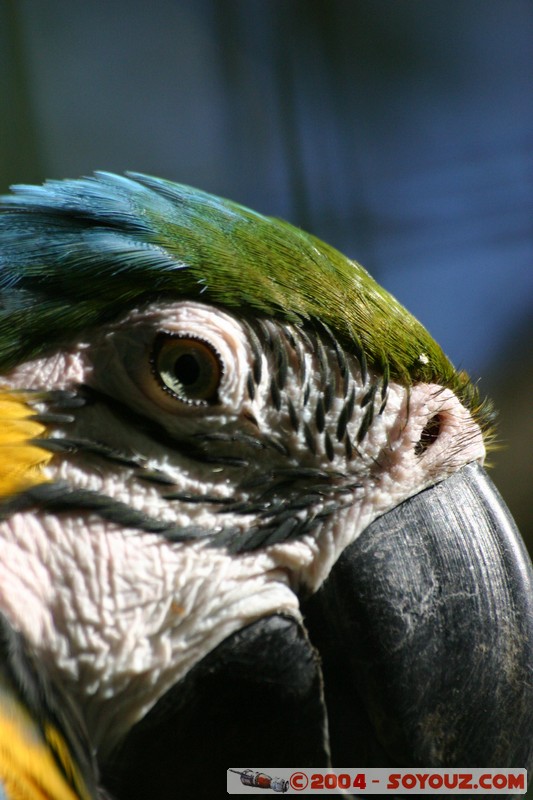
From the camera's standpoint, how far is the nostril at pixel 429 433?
0.76 metres

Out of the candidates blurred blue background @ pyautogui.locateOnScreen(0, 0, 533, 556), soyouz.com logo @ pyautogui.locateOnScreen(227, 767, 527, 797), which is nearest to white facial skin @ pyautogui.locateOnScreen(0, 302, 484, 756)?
soyouz.com logo @ pyautogui.locateOnScreen(227, 767, 527, 797)

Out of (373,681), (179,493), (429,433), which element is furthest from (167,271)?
(373,681)

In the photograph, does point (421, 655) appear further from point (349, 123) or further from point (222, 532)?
point (349, 123)

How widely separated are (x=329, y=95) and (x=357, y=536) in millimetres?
2592

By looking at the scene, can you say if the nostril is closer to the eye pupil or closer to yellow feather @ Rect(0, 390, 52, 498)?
the eye pupil

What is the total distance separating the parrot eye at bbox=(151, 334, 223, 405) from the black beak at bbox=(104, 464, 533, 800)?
21cm

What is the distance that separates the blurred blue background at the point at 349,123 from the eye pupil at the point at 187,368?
81.2 inches

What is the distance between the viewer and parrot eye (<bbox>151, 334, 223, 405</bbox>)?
0.70 metres

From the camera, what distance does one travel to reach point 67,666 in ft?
2.09

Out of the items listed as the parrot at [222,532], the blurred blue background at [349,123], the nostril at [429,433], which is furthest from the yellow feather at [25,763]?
the blurred blue background at [349,123]

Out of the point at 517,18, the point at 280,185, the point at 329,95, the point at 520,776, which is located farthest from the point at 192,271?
the point at 517,18

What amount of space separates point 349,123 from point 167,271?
2551 mm

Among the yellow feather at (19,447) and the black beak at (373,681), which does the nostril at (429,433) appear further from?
the yellow feather at (19,447)

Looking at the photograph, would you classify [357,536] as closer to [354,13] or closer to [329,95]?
[329,95]
